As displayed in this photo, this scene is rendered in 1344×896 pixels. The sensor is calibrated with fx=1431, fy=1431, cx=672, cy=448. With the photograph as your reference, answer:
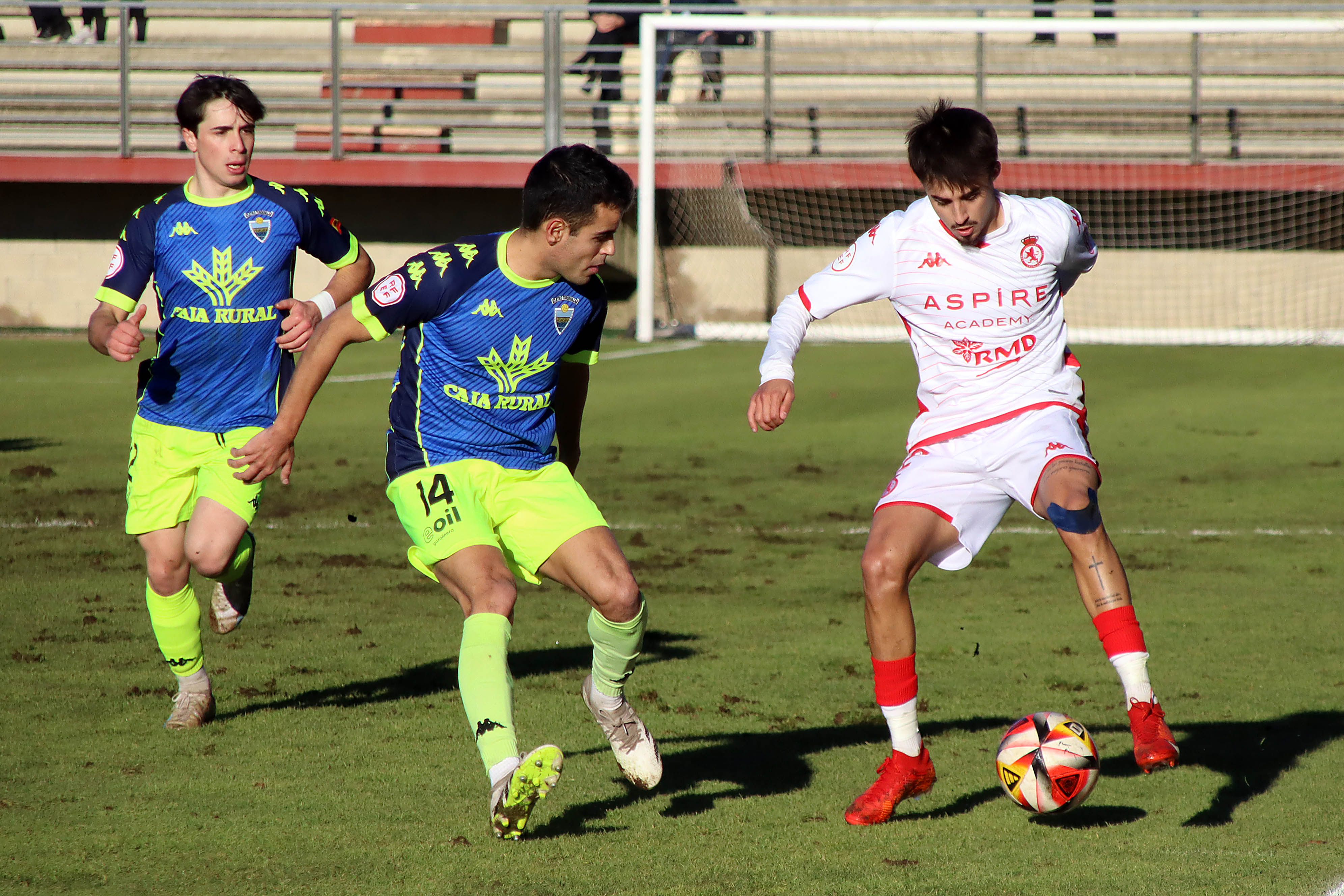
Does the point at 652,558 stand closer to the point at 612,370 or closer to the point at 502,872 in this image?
the point at 502,872

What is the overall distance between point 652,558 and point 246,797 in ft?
13.9

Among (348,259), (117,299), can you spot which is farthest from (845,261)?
(117,299)

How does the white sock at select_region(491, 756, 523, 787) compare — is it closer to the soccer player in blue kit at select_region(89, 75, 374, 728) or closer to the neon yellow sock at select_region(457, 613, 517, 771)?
the neon yellow sock at select_region(457, 613, 517, 771)

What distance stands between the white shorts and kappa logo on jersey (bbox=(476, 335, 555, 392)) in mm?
1165

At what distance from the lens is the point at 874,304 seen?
2047cm

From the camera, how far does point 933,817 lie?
14.1 ft

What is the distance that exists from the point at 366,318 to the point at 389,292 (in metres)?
0.10

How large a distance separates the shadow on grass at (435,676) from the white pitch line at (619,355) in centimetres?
987

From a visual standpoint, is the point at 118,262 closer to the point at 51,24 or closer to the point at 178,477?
the point at 178,477

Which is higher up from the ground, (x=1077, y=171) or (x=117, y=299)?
(x=1077, y=171)

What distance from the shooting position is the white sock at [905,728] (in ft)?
13.9

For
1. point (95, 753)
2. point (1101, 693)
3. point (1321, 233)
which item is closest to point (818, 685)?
point (1101, 693)

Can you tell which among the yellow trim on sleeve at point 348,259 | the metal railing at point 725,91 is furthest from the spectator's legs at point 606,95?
the yellow trim on sleeve at point 348,259

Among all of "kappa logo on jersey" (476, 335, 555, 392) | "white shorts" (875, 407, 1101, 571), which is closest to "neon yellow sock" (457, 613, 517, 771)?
"kappa logo on jersey" (476, 335, 555, 392)
